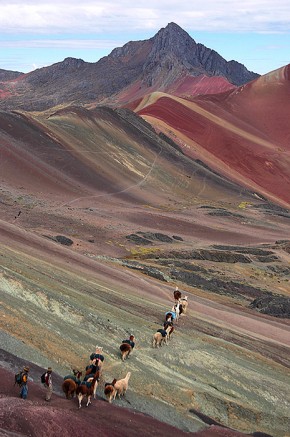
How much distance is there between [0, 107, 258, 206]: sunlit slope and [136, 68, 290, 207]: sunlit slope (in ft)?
26.6

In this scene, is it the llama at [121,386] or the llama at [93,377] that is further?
the llama at [121,386]

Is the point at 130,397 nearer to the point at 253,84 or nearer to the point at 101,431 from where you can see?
the point at 101,431

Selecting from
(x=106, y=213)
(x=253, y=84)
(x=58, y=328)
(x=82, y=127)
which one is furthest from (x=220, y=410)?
(x=253, y=84)

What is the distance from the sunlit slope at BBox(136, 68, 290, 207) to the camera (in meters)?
114

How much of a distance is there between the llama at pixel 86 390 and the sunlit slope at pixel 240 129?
89.5 meters

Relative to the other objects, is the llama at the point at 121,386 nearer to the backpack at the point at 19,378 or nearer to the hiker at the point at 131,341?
the hiker at the point at 131,341

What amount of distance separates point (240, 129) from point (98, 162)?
49397 millimetres

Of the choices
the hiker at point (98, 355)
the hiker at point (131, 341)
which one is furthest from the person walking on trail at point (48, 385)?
the hiker at point (131, 341)

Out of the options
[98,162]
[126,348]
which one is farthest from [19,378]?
[98,162]

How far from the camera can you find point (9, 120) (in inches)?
3620

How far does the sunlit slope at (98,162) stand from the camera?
81062mm

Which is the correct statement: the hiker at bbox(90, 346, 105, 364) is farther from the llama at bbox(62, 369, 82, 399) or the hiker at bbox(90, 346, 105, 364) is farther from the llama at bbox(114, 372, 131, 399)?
the llama at bbox(62, 369, 82, 399)

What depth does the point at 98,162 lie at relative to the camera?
302 ft

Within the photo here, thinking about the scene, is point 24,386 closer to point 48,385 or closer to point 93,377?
point 48,385
